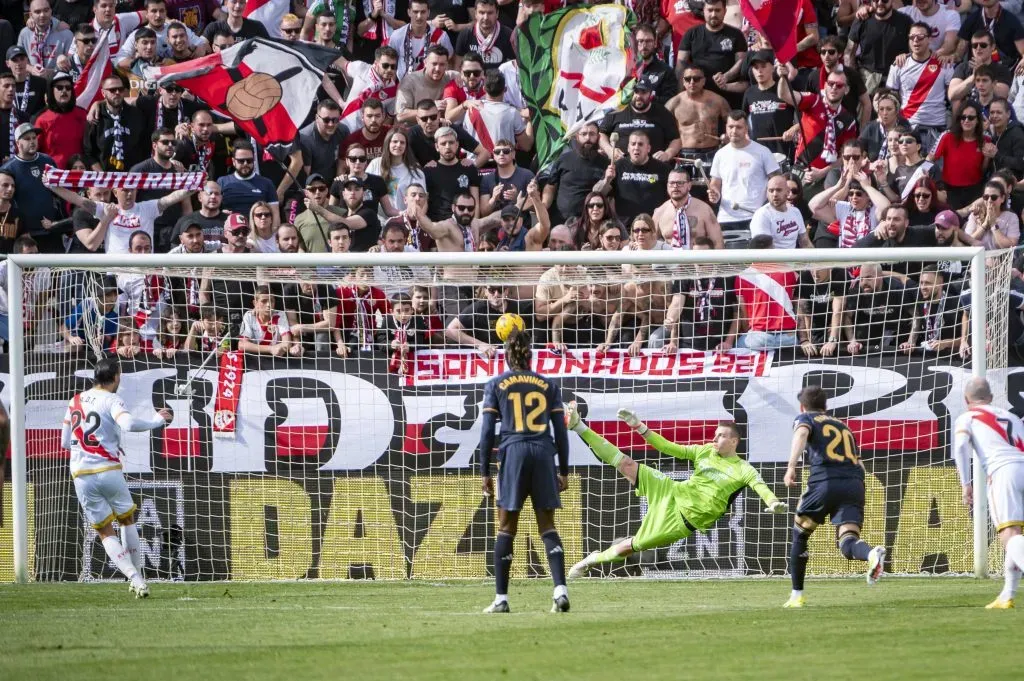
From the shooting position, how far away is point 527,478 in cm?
1033

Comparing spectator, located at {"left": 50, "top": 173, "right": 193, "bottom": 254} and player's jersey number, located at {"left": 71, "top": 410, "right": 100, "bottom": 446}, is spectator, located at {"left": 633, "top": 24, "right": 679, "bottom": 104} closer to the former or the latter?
spectator, located at {"left": 50, "top": 173, "right": 193, "bottom": 254}

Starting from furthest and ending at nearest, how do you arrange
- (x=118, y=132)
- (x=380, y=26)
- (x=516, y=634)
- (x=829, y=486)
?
(x=380, y=26), (x=118, y=132), (x=829, y=486), (x=516, y=634)

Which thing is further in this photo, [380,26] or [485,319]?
[380,26]

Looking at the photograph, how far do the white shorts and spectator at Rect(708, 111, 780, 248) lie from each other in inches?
305

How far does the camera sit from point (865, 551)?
11.2 metres

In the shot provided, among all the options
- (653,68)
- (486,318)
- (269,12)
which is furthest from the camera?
(269,12)

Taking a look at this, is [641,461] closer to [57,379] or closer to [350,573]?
[350,573]

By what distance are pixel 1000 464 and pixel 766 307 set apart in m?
4.00

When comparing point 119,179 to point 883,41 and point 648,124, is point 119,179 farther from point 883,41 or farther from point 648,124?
point 883,41

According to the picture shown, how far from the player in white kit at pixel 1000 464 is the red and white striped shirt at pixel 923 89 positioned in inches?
304

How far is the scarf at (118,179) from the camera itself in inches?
657

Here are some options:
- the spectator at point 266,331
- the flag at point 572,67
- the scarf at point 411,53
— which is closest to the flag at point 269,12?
the scarf at point 411,53

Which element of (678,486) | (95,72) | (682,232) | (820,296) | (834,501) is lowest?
(678,486)

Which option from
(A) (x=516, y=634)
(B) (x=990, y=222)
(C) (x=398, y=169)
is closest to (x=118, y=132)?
(C) (x=398, y=169)
